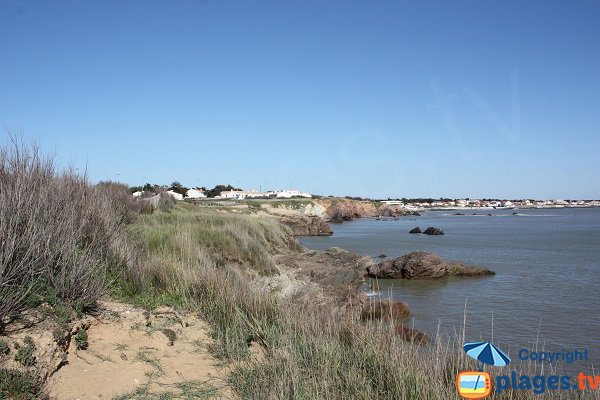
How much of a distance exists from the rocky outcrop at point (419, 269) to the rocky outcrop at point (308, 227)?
119ft

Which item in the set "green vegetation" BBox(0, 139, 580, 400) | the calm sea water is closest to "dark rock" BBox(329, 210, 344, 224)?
the calm sea water

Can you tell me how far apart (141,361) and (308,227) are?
186 feet

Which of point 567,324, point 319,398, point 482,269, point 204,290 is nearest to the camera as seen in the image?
point 319,398

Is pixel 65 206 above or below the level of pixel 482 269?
above

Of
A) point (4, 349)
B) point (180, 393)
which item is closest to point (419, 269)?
point (180, 393)

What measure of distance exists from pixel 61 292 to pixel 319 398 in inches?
151

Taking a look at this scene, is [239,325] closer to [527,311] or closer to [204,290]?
[204,290]

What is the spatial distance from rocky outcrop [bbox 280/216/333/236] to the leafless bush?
51374 millimetres

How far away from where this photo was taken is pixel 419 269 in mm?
23516

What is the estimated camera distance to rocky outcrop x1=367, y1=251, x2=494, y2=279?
23.5 meters

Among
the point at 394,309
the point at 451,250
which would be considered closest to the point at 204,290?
the point at 394,309

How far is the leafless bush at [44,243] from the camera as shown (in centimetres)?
580

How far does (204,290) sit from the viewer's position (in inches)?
345

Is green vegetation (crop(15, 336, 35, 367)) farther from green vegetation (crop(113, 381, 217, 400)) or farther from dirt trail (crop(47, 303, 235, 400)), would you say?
green vegetation (crop(113, 381, 217, 400))
